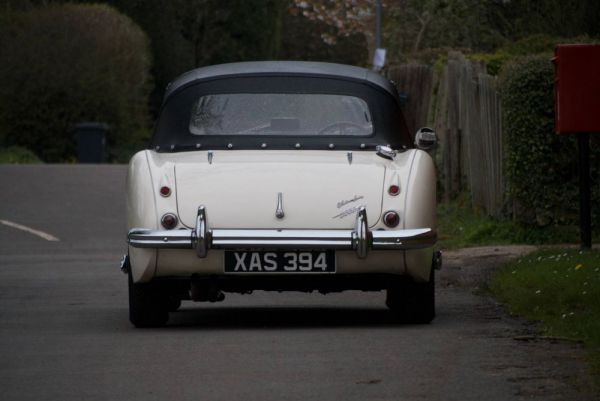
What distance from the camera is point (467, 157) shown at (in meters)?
18.7

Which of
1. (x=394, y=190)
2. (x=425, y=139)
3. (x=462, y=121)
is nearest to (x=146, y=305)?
(x=394, y=190)

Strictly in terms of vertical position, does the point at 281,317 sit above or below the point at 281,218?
below

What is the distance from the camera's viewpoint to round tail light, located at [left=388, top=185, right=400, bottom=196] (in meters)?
9.29

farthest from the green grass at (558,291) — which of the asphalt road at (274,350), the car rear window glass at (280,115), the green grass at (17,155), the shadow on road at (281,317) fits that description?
the green grass at (17,155)

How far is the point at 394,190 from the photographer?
930 centimetres

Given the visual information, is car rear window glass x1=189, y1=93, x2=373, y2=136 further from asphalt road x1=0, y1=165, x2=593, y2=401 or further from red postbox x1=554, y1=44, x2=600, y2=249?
red postbox x1=554, y1=44, x2=600, y2=249

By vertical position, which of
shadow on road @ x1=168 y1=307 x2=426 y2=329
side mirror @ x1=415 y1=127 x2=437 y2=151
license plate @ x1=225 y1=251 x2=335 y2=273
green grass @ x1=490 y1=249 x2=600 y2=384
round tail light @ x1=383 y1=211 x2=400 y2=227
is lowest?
shadow on road @ x1=168 y1=307 x2=426 y2=329

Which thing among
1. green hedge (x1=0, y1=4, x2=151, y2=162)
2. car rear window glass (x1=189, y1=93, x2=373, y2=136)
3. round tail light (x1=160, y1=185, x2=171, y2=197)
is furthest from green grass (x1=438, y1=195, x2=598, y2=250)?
green hedge (x1=0, y1=4, x2=151, y2=162)

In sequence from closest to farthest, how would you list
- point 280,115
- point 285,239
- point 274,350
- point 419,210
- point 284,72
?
point 274,350 < point 285,239 < point 419,210 < point 280,115 < point 284,72

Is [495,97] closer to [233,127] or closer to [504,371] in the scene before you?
[233,127]

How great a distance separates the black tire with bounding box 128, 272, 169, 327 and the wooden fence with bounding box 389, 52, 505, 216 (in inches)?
286

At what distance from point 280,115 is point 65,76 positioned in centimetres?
3122

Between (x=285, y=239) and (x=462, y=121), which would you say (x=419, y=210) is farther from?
(x=462, y=121)


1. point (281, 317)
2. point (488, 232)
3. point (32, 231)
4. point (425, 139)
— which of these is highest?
point (425, 139)
